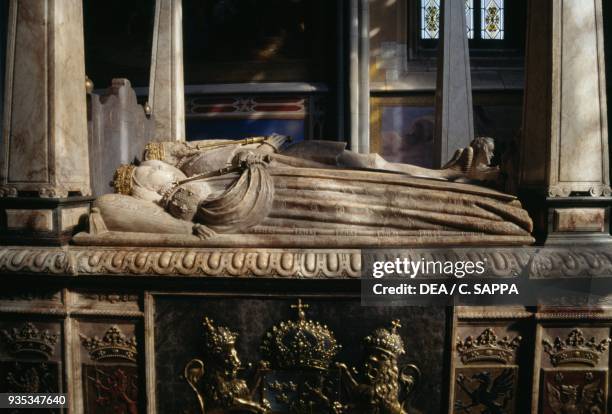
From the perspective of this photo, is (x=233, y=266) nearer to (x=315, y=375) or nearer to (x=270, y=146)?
(x=315, y=375)

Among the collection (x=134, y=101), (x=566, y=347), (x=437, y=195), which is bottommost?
(x=566, y=347)

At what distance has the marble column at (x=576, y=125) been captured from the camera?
2.24m

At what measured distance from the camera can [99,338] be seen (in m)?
2.27

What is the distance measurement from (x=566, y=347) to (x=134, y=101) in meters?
3.35

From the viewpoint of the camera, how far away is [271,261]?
2.14 metres

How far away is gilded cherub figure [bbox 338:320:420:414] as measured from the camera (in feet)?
7.11

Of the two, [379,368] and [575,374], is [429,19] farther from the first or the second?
[379,368]

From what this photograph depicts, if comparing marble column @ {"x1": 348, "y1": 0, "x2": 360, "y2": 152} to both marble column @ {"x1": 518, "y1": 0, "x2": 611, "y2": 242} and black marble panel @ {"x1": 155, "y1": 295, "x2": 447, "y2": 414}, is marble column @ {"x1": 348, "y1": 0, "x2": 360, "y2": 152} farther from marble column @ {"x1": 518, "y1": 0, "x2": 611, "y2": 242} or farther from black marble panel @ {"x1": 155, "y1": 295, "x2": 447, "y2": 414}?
black marble panel @ {"x1": 155, "y1": 295, "x2": 447, "y2": 414}

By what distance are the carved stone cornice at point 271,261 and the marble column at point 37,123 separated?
0.50 ft

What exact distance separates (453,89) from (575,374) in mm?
3463

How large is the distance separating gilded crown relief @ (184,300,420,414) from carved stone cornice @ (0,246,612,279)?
0.24 m

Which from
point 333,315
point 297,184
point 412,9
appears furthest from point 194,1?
point 333,315

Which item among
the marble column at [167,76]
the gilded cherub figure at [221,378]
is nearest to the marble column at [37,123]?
the gilded cherub figure at [221,378]

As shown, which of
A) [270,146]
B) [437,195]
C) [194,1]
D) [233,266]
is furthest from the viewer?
[194,1]
